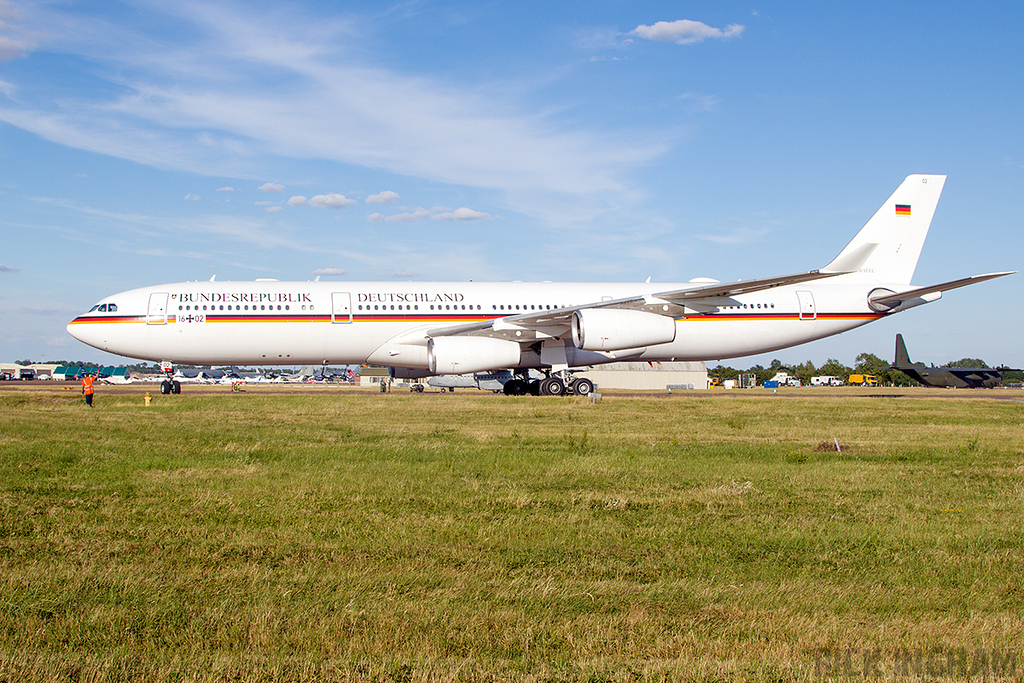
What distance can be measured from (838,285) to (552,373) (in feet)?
38.4

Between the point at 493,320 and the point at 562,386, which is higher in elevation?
the point at 493,320

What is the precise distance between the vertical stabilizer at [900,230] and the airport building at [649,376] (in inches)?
1476

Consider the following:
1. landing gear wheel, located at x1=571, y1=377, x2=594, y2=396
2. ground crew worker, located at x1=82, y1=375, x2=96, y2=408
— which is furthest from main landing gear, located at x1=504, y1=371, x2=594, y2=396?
ground crew worker, located at x1=82, y1=375, x2=96, y2=408

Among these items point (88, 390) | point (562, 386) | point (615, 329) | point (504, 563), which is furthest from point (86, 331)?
point (504, 563)

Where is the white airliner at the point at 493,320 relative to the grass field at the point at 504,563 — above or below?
above

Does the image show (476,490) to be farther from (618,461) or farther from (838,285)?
(838,285)

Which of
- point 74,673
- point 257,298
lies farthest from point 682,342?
point 74,673

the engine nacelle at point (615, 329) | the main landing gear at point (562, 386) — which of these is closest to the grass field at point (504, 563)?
the engine nacelle at point (615, 329)

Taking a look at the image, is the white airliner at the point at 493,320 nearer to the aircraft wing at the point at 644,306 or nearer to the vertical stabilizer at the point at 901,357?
the aircraft wing at the point at 644,306

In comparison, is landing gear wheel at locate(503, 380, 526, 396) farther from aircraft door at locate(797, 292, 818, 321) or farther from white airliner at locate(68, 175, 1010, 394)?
aircraft door at locate(797, 292, 818, 321)

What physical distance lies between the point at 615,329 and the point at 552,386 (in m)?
3.36

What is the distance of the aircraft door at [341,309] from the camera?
90.6 feet

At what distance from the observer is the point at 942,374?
66125mm

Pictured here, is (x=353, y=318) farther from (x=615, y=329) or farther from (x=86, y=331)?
(x=86, y=331)
